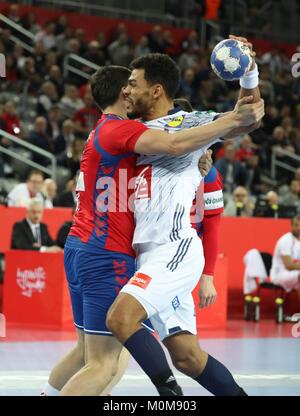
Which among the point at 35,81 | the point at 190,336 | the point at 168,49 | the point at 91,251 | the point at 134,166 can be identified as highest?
the point at 168,49

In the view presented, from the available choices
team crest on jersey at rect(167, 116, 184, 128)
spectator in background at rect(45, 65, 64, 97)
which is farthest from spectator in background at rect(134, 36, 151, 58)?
team crest on jersey at rect(167, 116, 184, 128)

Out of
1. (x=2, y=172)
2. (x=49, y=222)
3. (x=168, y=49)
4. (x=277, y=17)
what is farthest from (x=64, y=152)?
(x=277, y=17)

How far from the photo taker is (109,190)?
5.47 meters

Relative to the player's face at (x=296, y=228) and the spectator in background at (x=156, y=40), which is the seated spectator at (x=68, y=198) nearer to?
the player's face at (x=296, y=228)

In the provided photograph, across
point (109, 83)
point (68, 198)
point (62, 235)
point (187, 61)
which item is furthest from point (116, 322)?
point (187, 61)

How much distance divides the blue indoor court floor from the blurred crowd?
3.15m

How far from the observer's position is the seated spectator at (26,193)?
14039 mm

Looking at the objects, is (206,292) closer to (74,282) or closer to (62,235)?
(74,282)

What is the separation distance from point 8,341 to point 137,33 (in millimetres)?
13647

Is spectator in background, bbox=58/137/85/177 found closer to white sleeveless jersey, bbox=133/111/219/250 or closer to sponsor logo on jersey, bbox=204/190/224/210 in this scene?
sponsor logo on jersey, bbox=204/190/224/210

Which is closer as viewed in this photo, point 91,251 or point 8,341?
point 91,251

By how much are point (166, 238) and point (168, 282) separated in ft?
0.88

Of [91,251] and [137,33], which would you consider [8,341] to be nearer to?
[91,251]

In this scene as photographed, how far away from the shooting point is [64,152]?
56.5 feet
